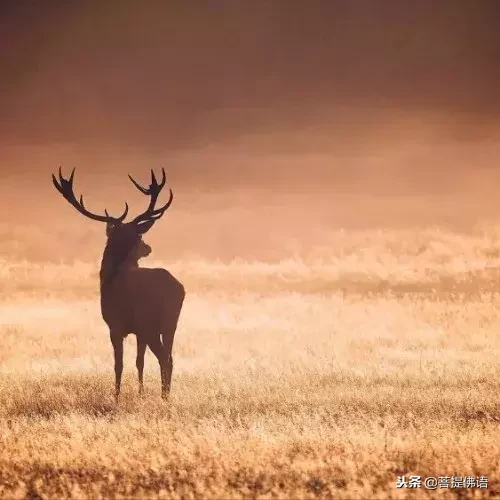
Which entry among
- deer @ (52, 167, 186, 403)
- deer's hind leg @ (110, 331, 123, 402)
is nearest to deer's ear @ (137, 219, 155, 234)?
deer @ (52, 167, 186, 403)

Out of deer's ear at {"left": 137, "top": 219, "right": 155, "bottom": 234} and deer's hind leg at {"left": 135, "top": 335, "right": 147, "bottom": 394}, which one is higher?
deer's ear at {"left": 137, "top": 219, "right": 155, "bottom": 234}

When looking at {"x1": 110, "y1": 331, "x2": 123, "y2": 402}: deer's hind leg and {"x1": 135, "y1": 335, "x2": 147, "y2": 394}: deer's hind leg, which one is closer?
{"x1": 110, "y1": 331, "x2": 123, "y2": 402}: deer's hind leg

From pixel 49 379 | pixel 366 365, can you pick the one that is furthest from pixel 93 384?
pixel 366 365

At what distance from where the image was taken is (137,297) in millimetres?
15109

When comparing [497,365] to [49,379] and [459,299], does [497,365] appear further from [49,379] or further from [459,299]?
[459,299]

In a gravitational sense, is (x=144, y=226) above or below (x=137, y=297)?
above

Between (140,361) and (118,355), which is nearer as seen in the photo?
(118,355)

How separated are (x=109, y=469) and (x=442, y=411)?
5.84 metres

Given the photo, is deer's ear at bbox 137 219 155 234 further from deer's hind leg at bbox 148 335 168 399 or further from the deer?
deer's hind leg at bbox 148 335 168 399

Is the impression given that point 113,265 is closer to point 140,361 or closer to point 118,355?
point 118,355

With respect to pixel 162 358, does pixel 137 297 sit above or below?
above

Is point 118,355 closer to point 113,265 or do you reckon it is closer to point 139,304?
point 139,304

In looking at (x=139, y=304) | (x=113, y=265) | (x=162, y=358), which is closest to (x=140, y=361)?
(x=162, y=358)

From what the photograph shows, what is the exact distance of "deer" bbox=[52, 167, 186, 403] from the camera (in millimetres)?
15047
